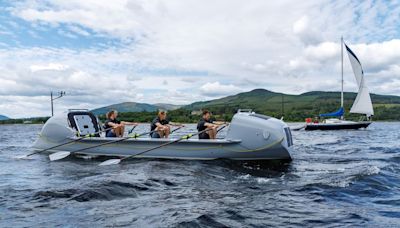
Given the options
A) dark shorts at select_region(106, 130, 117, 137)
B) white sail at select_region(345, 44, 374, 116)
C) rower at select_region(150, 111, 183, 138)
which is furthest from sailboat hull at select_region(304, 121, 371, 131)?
dark shorts at select_region(106, 130, 117, 137)

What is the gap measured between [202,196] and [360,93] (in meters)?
47.8

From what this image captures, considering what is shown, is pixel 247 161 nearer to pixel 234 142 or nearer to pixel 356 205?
pixel 234 142

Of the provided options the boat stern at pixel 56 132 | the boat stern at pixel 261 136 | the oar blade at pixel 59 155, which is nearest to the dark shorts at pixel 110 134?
the boat stern at pixel 56 132

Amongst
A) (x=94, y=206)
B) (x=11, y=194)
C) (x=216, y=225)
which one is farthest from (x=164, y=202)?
(x=11, y=194)

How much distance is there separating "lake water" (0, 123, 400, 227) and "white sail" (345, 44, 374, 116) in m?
40.0

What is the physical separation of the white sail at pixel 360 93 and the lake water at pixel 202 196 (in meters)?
40.0

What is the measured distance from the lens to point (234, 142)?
44.9 feet

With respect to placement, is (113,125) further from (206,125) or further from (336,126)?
(336,126)

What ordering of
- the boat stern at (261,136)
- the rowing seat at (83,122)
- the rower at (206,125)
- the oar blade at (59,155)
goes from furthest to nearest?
the rowing seat at (83,122), the oar blade at (59,155), the rower at (206,125), the boat stern at (261,136)

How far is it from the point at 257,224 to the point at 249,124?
6990 mm

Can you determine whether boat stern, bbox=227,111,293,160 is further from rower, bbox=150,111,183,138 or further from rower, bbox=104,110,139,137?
rower, bbox=104,110,139,137

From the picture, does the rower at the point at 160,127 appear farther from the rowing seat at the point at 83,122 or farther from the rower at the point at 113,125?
the rowing seat at the point at 83,122

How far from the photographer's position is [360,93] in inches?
2023

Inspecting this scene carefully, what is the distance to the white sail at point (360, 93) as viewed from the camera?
50.8 m
